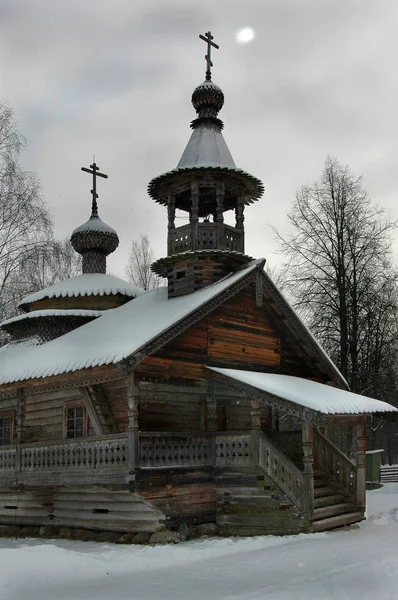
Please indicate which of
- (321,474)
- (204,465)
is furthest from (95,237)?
(321,474)

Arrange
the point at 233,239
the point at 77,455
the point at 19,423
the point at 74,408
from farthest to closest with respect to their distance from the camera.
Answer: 1. the point at 233,239
2. the point at 19,423
3. the point at 74,408
4. the point at 77,455

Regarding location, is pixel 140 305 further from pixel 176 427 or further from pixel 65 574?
pixel 65 574

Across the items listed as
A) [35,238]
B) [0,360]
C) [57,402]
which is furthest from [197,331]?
[35,238]

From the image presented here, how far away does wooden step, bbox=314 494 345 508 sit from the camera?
16.4 metres

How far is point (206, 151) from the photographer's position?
20391 mm

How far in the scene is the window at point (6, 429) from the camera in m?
20.0

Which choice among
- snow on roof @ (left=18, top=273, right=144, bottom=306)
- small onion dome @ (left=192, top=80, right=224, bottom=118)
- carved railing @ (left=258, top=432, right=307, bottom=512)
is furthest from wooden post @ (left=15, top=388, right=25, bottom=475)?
small onion dome @ (left=192, top=80, right=224, bottom=118)

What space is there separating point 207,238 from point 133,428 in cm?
691

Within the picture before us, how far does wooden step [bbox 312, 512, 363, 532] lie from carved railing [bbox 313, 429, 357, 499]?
79cm

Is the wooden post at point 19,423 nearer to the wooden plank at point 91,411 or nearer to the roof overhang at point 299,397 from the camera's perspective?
the wooden plank at point 91,411

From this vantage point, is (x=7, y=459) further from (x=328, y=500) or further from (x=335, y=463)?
(x=335, y=463)

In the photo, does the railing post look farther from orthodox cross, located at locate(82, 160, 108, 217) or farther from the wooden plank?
orthodox cross, located at locate(82, 160, 108, 217)

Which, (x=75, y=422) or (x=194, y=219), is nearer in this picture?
(x=75, y=422)

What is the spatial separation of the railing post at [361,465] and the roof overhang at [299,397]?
667mm
